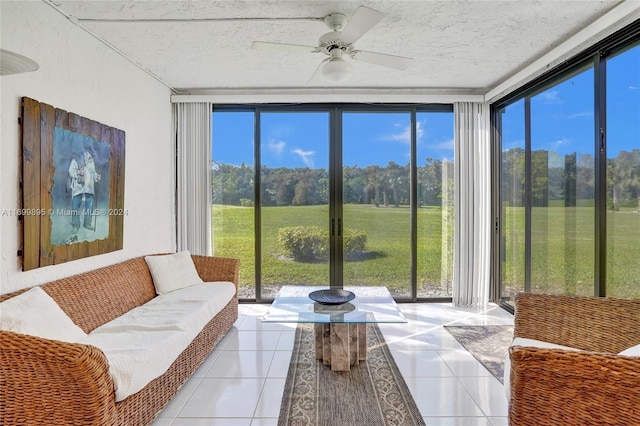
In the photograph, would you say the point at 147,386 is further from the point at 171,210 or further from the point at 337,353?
the point at 171,210

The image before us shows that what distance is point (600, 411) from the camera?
1.18m

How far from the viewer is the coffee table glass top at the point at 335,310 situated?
2.51 m

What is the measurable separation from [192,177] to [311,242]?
5.35ft

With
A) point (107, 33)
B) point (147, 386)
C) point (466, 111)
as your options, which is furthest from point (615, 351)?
point (107, 33)

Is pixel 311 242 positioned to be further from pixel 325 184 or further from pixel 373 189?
pixel 373 189

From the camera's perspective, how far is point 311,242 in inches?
172

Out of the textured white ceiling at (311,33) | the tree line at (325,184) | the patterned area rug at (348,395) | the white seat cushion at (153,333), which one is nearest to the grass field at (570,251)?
the tree line at (325,184)

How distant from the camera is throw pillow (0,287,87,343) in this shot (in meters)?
1.70

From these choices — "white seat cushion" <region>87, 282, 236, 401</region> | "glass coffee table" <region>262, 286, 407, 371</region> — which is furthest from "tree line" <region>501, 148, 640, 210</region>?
"white seat cushion" <region>87, 282, 236, 401</region>

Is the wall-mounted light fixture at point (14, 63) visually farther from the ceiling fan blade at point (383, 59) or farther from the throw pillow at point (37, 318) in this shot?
the ceiling fan blade at point (383, 59)

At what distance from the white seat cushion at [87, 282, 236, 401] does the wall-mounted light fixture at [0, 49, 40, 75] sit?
142 cm

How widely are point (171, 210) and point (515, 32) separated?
12.6 ft

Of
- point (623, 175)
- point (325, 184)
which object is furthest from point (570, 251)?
point (325, 184)

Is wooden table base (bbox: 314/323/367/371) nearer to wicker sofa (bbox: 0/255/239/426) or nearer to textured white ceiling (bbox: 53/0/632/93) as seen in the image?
wicker sofa (bbox: 0/255/239/426)
